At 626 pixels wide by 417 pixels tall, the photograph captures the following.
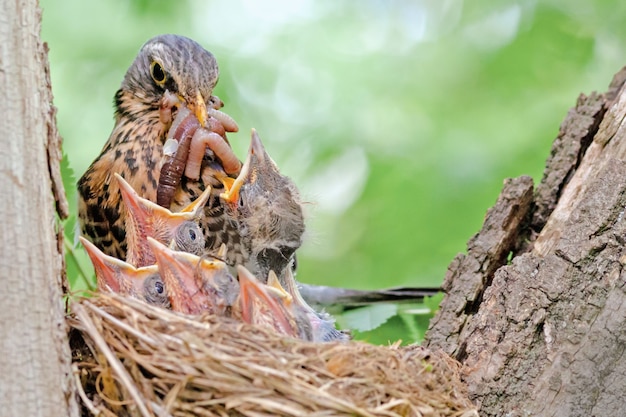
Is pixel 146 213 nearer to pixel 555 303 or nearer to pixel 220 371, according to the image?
pixel 220 371

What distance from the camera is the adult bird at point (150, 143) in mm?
3039

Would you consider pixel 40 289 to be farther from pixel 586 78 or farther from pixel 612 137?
pixel 586 78

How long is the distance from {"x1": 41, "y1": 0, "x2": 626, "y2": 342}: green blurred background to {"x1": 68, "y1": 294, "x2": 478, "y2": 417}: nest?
5.99 ft

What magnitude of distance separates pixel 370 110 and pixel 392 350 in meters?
2.85

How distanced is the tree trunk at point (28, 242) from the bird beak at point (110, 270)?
0.67 meters

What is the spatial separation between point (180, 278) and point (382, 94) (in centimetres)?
277

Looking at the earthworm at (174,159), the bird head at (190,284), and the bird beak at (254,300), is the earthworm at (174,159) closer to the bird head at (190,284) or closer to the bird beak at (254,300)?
the bird head at (190,284)

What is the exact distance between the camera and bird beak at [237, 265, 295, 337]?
230cm

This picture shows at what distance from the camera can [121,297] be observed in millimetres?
2068

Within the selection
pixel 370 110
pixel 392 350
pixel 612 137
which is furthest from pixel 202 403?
pixel 370 110

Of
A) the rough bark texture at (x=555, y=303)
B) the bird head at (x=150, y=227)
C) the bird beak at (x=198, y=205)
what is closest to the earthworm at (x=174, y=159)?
the bird beak at (x=198, y=205)

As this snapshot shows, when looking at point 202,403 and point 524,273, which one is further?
point 524,273

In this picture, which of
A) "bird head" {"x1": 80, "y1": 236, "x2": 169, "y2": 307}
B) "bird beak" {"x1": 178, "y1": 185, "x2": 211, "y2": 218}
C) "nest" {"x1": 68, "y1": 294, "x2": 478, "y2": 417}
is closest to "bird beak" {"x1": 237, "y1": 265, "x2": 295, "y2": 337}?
"nest" {"x1": 68, "y1": 294, "x2": 478, "y2": 417}

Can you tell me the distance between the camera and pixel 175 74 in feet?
10.5
